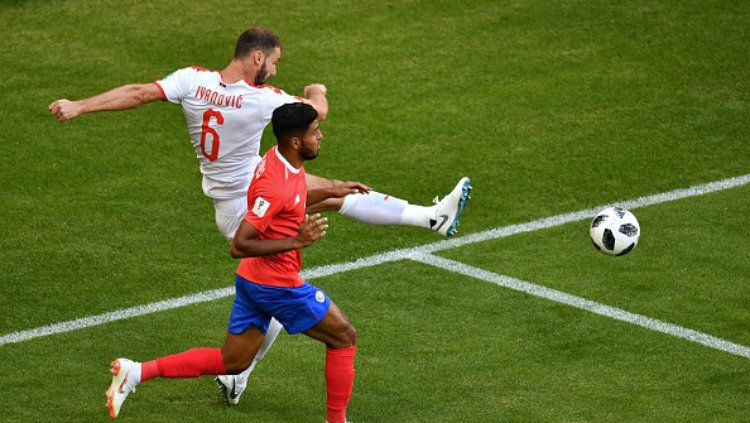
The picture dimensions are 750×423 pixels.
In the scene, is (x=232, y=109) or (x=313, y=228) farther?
(x=232, y=109)

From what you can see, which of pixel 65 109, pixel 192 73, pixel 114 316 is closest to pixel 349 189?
pixel 192 73

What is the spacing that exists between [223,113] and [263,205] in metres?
1.35

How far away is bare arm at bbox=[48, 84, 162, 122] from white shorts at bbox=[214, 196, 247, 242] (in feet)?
3.12

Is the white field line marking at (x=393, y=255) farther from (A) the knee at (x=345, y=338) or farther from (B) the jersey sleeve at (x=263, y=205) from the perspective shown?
(B) the jersey sleeve at (x=263, y=205)

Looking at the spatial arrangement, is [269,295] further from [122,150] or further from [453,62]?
[453,62]

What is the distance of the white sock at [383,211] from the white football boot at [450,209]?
53 millimetres

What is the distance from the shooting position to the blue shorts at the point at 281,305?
9227 millimetres

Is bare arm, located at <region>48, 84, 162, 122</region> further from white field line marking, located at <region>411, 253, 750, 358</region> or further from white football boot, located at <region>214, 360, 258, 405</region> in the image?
white field line marking, located at <region>411, 253, 750, 358</region>

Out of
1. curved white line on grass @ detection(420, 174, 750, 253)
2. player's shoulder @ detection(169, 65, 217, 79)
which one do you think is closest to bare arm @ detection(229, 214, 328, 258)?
player's shoulder @ detection(169, 65, 217, 79)

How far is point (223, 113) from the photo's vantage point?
1009 centimetres

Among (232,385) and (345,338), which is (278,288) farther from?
(232,385)

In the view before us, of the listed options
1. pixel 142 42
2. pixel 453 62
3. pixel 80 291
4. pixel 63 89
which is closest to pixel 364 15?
pixel 453 62

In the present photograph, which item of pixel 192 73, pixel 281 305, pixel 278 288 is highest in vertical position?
pixel 192 73

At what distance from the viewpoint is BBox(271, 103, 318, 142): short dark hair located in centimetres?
901
